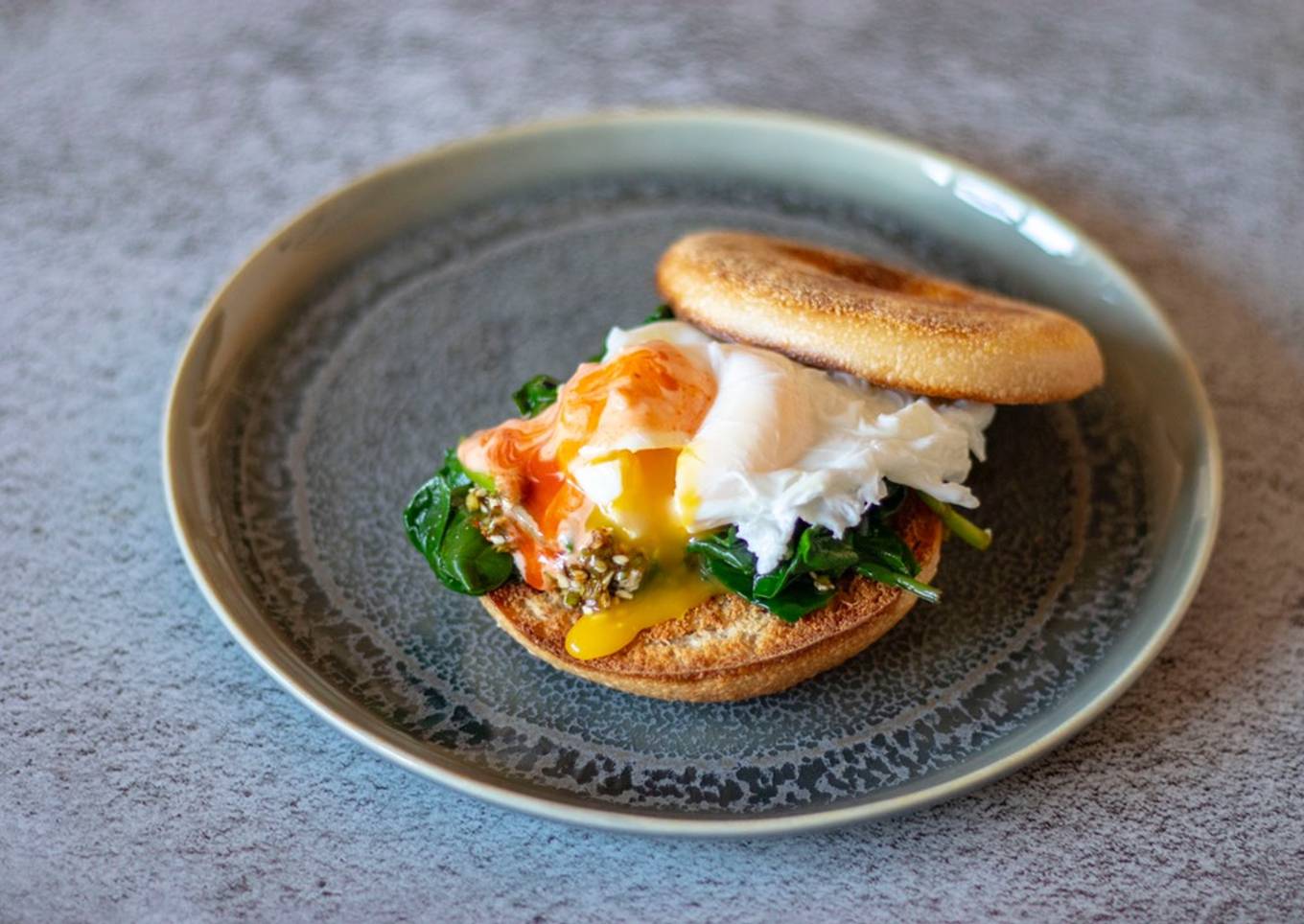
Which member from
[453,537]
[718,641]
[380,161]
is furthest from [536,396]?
[380,161]

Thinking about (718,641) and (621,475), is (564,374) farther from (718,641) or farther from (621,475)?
(718,641)

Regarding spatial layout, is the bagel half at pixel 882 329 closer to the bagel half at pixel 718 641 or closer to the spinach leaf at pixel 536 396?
the spinach leaf at pixel 536 396

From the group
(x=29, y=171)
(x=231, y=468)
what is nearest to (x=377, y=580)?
(x=231, y=468)

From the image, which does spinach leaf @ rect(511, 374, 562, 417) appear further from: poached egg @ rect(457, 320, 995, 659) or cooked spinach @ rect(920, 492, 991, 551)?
cooked spinach @ rect(920, 492, 991, 551)

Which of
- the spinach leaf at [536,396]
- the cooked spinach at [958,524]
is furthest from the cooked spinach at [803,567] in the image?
the spinach leaf at [536,396]

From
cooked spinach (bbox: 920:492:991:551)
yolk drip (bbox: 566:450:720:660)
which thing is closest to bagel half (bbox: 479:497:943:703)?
yolk drip (bbox: 566:450:720:660)
